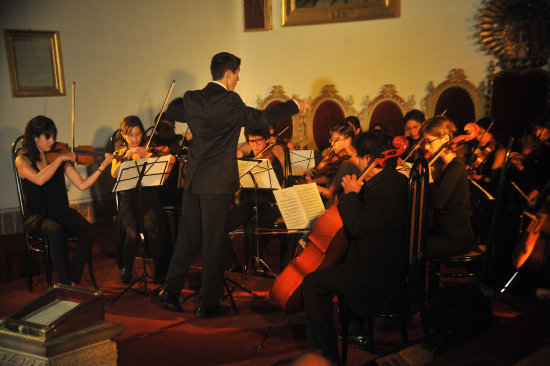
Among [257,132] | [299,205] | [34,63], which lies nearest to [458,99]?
[257,132]

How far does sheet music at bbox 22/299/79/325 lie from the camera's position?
2.12 m

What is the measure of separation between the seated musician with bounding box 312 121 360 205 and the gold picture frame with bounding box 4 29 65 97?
3028 millimetres

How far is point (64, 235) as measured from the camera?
12.1 feet

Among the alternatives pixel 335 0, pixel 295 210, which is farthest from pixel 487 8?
pixel 295 210

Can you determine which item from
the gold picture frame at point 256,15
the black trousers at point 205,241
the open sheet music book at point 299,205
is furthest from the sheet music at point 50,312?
the gold picture frame at point 256,15

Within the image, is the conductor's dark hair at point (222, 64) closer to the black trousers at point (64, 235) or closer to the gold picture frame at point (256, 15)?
the black trousers at point (64, 235)

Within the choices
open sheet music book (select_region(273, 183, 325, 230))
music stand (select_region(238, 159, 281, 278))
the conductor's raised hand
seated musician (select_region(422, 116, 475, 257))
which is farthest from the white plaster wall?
the conductor's raised hand

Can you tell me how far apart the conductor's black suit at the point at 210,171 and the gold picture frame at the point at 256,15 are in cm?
359

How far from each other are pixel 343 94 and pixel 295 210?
136 inches

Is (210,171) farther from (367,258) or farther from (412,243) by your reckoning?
(412,243)

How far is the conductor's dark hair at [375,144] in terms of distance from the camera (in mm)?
2543

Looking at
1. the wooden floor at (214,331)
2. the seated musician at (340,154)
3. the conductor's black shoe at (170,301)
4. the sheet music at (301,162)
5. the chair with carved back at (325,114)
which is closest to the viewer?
the wooden floor at (214,331)

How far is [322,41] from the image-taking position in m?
6.29

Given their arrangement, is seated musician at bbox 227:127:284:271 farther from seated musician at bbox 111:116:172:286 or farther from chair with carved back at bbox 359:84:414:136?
chair with carved back at bbox 359:84:414:136
